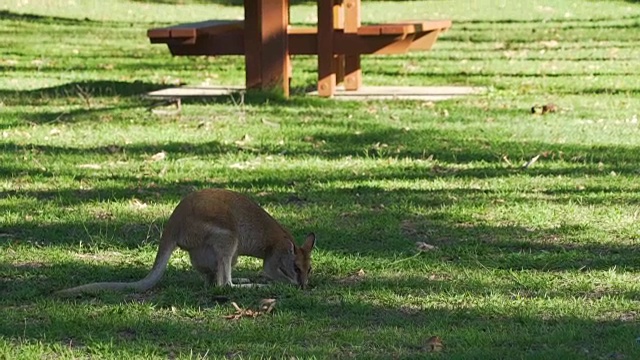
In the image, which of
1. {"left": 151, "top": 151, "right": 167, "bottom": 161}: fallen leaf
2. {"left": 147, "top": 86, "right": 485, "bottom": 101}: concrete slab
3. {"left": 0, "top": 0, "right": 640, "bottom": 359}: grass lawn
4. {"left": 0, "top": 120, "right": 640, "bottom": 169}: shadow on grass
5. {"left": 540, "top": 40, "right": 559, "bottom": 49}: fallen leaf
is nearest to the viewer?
{"left": 0, "top": 0, "right": 640, "bottom": 359}: grass lawn

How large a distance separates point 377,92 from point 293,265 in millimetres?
7225

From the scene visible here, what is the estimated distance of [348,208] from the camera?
736 centimetres

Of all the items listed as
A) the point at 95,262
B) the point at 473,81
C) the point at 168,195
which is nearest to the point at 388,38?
the point at 473,81

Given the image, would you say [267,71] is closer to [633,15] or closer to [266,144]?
[266,144]

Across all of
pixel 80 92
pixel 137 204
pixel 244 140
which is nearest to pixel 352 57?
pixel 80 92

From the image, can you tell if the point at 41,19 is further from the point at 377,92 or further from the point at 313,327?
the point at 313,327

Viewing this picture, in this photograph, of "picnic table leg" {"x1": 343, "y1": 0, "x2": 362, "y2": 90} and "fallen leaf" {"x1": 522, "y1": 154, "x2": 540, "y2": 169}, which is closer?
"fallen leaf" {"x1": 522, "y1": 154, "x2": 540, "y2": 169}

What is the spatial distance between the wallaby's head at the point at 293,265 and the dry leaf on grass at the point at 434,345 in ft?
3.27

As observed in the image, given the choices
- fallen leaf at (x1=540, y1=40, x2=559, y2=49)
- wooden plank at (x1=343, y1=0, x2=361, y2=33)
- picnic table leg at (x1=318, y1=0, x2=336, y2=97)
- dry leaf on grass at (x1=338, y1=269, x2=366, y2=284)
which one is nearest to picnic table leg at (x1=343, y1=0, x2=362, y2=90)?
wooden plank at (x1=343, y1=0, x2=361, y2=33)

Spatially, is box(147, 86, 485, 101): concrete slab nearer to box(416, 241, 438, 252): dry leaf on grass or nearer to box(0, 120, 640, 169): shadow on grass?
box(0, 120, 640, 169): shadow on grass

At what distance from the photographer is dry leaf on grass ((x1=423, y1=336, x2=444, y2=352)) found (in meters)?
4.70

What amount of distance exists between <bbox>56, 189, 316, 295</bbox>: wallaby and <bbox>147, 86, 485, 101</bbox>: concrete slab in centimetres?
653

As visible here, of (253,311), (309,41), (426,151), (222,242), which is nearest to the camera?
(253,311)

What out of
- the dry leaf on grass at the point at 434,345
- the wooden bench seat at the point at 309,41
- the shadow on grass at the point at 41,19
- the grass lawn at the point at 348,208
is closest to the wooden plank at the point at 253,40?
the wooden bench seat at the point at 309,41
